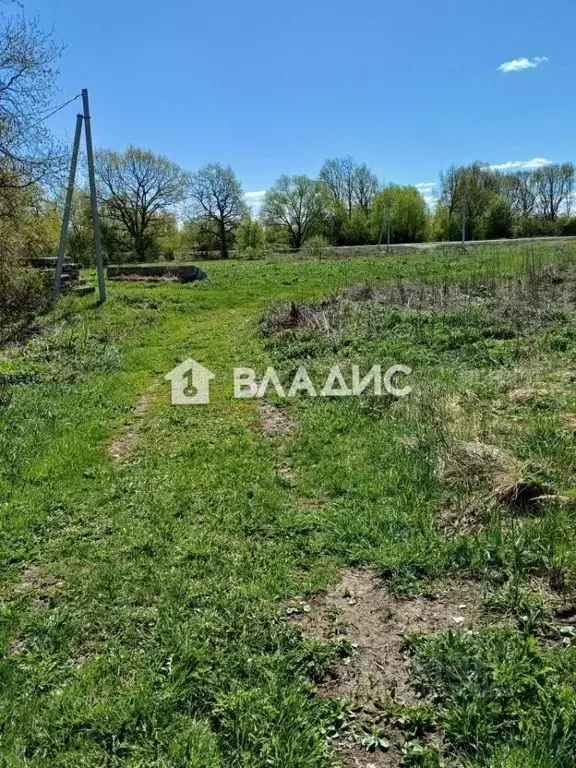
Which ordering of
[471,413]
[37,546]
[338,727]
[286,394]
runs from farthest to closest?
[286,394]
[471,413]
[37,546]
[338,727]

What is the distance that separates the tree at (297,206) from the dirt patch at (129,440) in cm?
4541

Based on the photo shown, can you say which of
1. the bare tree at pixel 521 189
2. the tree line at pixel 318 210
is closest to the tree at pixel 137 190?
the tree line at pixel 318 210

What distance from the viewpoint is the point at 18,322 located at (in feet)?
40.1

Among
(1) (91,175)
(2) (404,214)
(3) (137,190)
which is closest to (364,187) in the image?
(2) (404,214)

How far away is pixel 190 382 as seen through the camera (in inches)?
323

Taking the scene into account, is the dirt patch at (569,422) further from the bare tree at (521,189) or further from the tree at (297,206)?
the bare tree at (521,189)

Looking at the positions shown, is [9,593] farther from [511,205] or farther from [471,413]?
[511,205]

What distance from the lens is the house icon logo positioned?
7332 millimetres

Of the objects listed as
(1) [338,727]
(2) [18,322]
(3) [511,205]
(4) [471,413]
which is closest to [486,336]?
(4) [471,413]

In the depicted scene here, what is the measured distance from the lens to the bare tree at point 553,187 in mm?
52688

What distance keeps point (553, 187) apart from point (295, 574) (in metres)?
61.6

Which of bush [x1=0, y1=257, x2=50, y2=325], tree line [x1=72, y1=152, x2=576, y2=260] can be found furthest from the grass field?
tree line [x1=72, y1=152, x2=576, y2=260]

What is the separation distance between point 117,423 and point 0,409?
5.35 feet

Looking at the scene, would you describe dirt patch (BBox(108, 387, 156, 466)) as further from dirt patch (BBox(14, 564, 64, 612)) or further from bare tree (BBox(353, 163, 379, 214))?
bare tree (BBox(353, 163, 379, 214))
